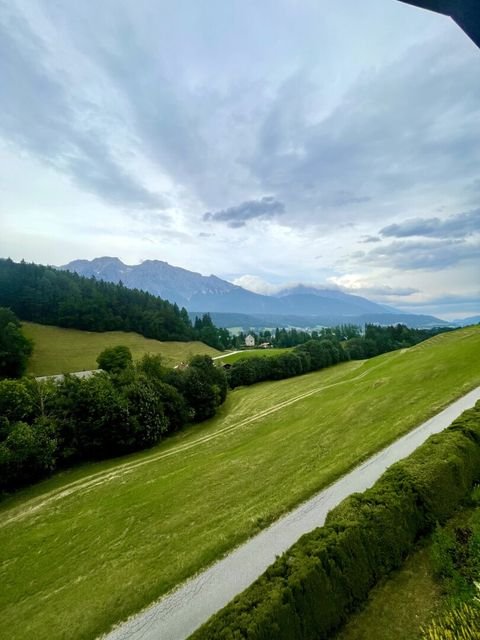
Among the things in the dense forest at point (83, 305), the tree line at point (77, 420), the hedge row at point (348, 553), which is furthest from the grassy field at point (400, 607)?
the dense forest at point (83, 305)

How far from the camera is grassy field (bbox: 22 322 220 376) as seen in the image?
75.1 m

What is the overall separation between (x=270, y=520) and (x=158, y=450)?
2406 centimetres

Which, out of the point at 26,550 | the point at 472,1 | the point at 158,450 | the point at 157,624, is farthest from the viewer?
the point at 158,450

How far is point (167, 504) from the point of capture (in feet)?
58.1

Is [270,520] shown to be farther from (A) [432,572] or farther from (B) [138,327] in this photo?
(B) [138,327]

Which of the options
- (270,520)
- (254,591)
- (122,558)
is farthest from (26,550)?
(254,591)

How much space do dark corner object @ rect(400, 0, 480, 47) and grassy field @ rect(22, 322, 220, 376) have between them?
77999 millimetres

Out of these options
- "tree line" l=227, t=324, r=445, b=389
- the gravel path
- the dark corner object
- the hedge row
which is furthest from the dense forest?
the dark corner object

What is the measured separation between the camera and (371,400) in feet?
92.2

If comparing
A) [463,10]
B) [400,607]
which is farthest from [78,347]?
[463,10]

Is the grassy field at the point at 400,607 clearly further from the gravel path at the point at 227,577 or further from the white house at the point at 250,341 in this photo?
the white house at the point at 250,341

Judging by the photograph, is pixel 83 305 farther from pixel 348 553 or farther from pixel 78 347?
pixel 348 553

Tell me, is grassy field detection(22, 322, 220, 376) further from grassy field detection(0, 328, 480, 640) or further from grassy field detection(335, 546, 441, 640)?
grassy field detection(335, 546, 441, 640)

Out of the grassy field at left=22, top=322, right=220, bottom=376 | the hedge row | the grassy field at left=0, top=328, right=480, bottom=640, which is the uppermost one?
the grassy field at left=22, top=322, right=220, bottom=376
